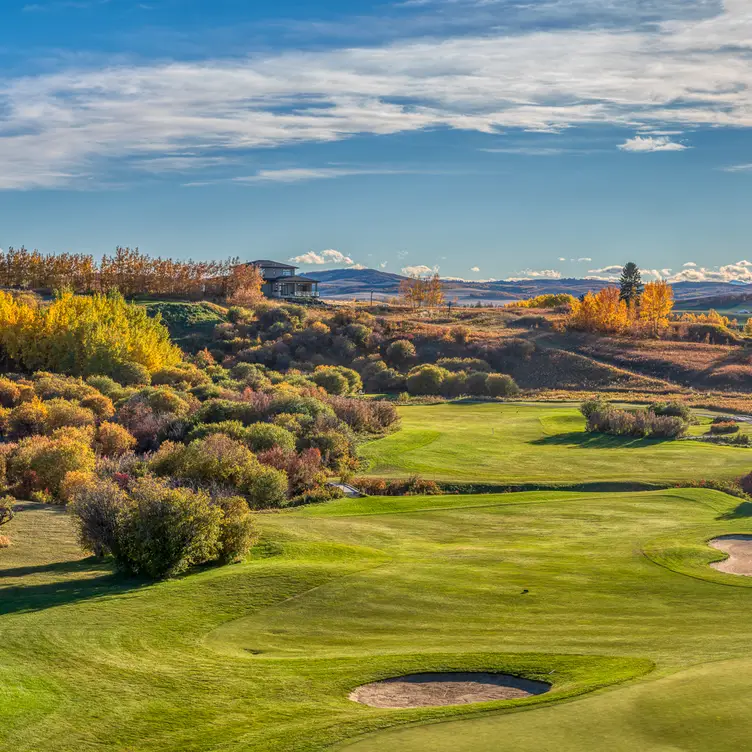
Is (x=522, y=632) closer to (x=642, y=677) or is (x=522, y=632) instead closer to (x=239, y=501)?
(x=642, y=677)

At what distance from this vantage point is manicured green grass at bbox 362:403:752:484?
110 ft

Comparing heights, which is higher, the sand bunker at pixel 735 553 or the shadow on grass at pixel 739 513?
the sand bunker at pixel 735 553

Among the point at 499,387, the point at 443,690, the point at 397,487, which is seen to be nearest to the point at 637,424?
the point at 397,487

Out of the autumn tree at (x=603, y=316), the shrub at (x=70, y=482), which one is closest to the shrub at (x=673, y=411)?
the shrub at (x=70, y=482)

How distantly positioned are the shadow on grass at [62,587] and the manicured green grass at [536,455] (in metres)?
16.0

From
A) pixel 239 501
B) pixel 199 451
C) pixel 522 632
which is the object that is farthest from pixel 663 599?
pixel 199 451

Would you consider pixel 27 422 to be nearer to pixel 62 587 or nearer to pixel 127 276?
pixel 62 587

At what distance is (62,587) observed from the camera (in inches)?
675

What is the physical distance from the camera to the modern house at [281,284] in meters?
124

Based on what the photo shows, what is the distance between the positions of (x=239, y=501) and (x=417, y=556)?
4.44 meters

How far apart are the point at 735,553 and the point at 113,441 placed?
2403cm

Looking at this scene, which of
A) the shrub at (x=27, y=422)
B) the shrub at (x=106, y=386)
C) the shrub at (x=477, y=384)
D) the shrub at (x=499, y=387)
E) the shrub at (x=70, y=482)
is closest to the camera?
the shrub at (x=70, y=482)

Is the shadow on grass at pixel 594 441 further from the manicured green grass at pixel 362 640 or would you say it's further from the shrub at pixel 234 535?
the shrub at pixel 234 535

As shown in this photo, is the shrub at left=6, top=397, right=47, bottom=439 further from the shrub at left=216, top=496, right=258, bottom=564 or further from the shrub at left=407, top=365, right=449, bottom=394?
the shrub at left=407, top=365, right=449, bottom=394
